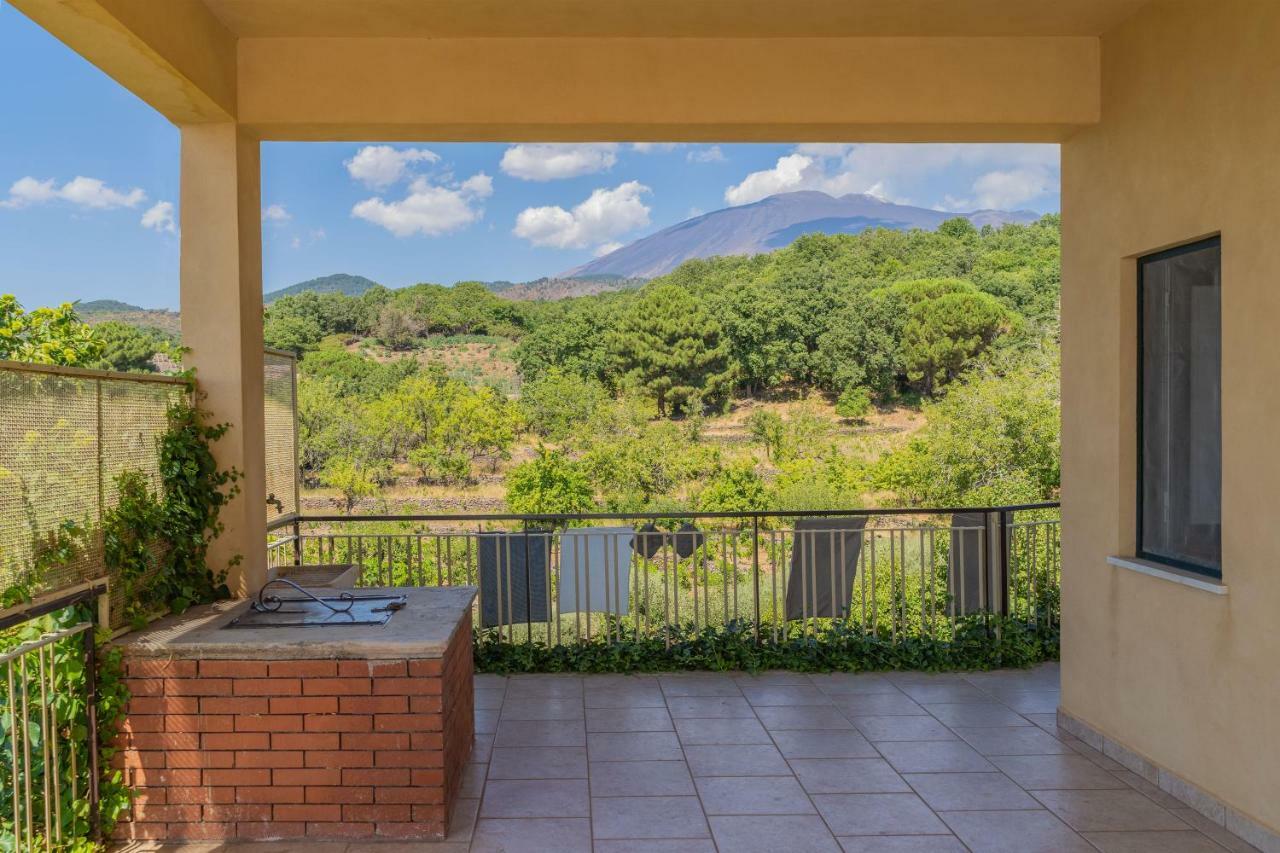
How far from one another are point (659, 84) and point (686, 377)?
21.1m

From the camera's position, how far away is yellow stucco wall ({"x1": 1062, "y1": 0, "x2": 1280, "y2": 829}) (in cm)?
312

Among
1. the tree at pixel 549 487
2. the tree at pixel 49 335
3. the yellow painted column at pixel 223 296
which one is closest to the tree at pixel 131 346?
the tree at pixel 549 487

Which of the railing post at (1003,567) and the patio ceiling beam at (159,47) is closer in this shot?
the patio ceiling beam at (159,47)

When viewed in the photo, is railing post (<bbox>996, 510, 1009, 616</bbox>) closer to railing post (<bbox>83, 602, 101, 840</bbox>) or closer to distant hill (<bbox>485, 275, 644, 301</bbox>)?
railing post (<bbox>83, 602, 101, 840</bbox>)

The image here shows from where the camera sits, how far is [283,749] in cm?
318

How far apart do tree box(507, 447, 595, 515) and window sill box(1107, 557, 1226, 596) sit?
1784cm

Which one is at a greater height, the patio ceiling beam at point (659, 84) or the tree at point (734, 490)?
the patio ceiling beam at point (659, 84)

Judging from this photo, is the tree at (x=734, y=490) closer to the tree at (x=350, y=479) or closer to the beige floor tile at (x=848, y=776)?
the tree at (x=350, y=479)

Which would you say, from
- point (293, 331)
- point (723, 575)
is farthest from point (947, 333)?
point (723, 575)

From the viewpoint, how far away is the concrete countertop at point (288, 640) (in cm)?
316

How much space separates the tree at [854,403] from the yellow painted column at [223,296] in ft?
69.6

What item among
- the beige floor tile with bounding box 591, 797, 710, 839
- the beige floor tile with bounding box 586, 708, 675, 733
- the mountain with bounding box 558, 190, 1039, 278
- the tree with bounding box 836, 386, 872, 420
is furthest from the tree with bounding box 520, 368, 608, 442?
the beige floor tile with bounding box 591, 797, 710, 839

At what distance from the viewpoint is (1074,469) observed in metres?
4.37

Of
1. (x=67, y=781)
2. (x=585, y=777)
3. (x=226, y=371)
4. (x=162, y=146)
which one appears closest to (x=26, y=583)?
(x=67, y=781)
